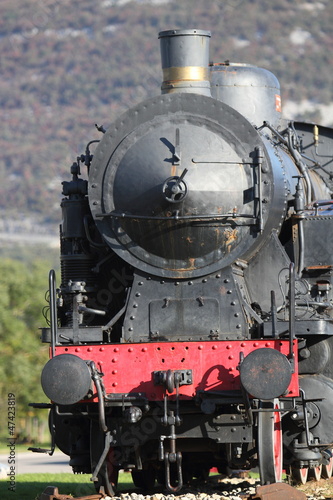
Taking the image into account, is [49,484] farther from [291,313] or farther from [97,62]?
[97,62]

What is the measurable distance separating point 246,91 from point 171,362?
3.78 m

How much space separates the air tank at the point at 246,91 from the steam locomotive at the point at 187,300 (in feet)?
3.91

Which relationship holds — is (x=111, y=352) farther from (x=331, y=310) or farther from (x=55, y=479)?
(x=55, y=479)

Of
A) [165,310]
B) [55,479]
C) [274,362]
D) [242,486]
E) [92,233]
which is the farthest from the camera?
[55,479]

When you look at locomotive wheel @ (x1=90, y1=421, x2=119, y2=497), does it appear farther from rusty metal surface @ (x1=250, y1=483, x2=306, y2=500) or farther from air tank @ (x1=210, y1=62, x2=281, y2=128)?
air tank @ (x1=210, y1=62, x2=281, y2=128)

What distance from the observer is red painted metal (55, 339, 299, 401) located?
8.65 m

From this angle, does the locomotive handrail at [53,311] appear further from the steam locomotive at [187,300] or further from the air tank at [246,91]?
the air tank at [246,91]

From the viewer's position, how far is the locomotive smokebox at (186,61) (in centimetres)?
988

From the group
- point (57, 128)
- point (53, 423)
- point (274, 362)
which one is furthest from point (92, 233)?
point (57, 128)

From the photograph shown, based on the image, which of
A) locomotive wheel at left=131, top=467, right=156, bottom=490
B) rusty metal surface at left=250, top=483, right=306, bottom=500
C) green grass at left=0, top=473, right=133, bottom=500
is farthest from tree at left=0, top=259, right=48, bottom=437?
rusty metal surface at left=250, top=483, right=306, bottom=500

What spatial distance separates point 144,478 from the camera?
432 inches

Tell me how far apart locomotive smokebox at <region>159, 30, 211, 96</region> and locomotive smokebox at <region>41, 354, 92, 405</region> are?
2968mm

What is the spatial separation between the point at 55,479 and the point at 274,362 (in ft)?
22.1

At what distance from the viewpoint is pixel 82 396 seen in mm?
8445
